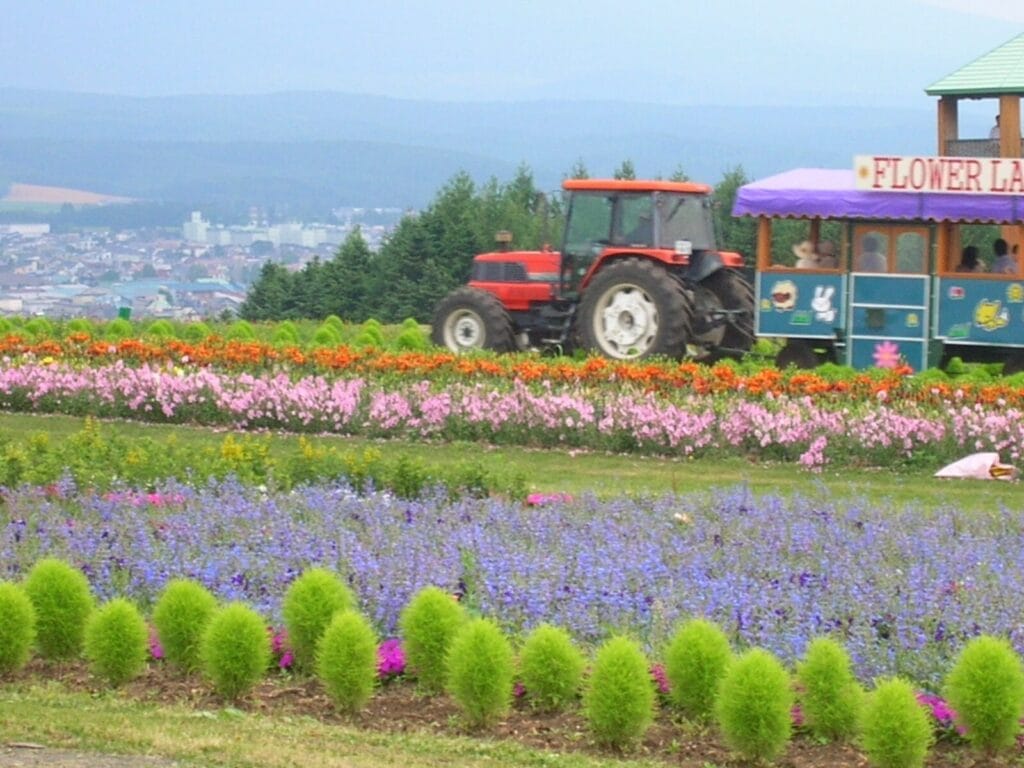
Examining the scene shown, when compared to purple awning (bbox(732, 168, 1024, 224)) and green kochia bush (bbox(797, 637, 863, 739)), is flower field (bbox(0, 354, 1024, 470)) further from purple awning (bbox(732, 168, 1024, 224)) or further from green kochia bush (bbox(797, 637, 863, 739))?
green kochia bush (bbox(797, 637, 863, 739))

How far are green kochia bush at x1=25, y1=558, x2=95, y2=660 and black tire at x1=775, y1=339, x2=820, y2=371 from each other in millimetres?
13562

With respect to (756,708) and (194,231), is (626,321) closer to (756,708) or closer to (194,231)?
(756,708)

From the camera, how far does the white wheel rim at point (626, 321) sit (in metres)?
21.0

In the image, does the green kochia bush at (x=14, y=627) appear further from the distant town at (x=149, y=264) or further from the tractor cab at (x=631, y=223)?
the distant town at (x=149, y=264)

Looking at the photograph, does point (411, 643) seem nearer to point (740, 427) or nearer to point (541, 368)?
point (740, 427)

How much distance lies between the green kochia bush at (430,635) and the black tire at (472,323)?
14021 millimetres

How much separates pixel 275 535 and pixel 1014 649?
13.6 feet

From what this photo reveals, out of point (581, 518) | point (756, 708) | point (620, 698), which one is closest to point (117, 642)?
point (620, 698)

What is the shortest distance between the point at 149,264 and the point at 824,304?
61.2 metres

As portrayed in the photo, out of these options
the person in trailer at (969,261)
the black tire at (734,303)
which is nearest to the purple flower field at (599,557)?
the person in trailer at (969,261)

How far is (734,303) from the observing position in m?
22.2

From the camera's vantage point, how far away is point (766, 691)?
7156 millimetres

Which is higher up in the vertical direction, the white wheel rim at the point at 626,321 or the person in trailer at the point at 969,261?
the person in trailer at the point at 969,261

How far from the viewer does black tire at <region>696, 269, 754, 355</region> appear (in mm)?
22188
